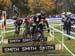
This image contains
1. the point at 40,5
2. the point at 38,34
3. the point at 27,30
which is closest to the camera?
the point at 38,34

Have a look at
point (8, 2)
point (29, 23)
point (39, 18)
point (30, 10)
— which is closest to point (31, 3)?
point (30, 10)

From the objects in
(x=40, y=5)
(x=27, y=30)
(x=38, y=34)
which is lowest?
(x=40, y=5)

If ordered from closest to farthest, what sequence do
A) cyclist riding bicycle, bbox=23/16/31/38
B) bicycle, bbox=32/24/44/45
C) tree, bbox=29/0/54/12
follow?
bicycle, bbox=32/24/44/45
cyclist riding bicycle, bbox=23/16/31/38
tree, bbox=29/0/54/12

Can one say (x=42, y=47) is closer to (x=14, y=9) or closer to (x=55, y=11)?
(x=14, y=9)

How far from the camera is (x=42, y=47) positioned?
1714 cm

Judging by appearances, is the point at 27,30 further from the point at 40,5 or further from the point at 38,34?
the point at 40,5

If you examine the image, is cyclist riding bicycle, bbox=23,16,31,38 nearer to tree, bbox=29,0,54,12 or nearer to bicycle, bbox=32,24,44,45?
bicycle, bbox=32,24,44,45

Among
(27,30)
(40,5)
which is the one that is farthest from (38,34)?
(40,5)

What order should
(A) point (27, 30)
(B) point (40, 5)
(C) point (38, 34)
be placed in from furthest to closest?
(B) point (40, 5) < (A) point (27, 30) < (C) point (38, 34)

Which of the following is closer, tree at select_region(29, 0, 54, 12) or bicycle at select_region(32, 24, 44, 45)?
bicycle at select_region(32, 24, 44, 45)

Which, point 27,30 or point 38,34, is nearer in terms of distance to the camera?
point 38,34

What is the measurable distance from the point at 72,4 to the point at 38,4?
17657 mm

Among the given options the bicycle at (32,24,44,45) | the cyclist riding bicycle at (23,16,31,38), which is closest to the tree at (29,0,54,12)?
the cyclist riding bicycle at (23,16,31,38)

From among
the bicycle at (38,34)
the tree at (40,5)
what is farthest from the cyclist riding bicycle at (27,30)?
the tree at (40,5)
